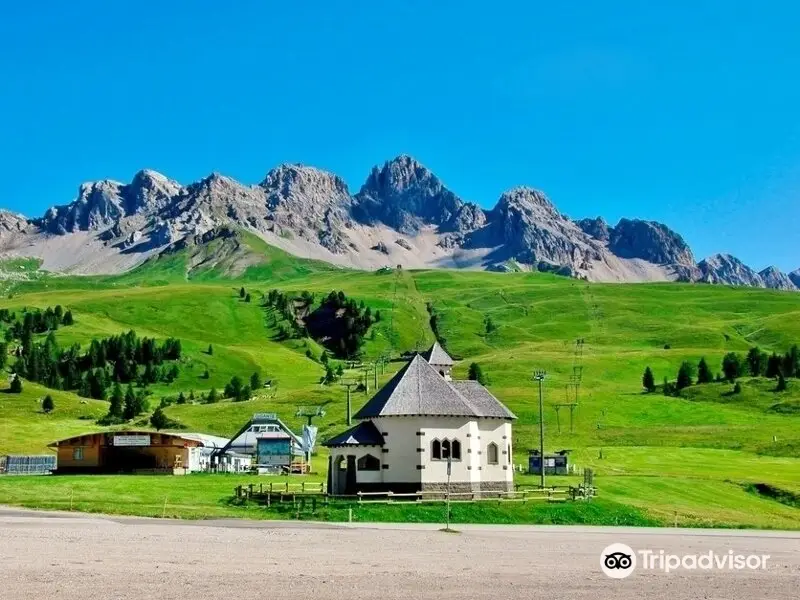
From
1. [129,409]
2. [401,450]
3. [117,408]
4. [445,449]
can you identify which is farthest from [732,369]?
[401,450]

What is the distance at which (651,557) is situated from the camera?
35.6 meters

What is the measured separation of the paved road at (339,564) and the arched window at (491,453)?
67.6ft

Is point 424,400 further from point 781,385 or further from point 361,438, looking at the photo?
point 781,385

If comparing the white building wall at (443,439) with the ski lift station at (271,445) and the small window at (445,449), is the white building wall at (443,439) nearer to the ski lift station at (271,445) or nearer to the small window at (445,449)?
the small window at (445,449)

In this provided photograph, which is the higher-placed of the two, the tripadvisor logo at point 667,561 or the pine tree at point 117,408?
the pine tree at point 117,408

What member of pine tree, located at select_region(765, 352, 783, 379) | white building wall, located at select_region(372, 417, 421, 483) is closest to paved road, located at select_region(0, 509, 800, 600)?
white building wall, located at select_region(372, 417, 421, 483)

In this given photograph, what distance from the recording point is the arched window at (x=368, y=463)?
65312 millimetres

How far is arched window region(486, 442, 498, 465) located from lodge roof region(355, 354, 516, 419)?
2.25 m

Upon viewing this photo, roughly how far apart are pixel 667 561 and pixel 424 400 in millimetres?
32692

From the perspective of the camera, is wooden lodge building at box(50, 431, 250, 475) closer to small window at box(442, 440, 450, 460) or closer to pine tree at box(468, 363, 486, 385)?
small window at box(442, 440, 450, 460)

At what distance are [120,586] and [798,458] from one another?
108 metres

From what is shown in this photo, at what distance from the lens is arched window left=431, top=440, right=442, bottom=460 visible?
64875mm

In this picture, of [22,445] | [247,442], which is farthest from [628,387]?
[22,445]

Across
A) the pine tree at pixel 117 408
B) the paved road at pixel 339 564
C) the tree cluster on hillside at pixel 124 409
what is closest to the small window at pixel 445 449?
the paved road at pixel 339 564
